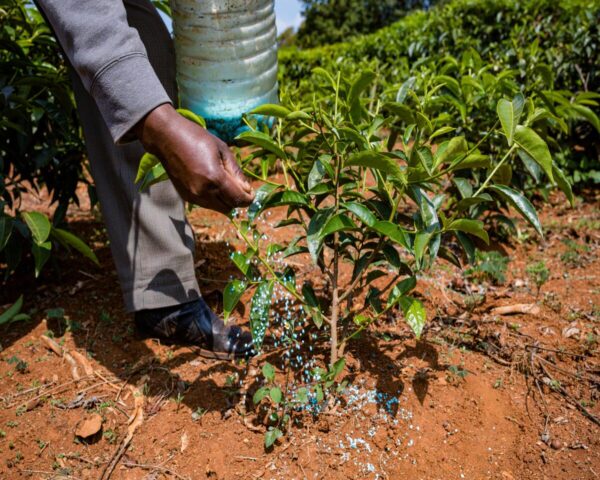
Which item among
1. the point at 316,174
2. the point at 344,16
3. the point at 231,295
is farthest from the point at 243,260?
the point at 344,16

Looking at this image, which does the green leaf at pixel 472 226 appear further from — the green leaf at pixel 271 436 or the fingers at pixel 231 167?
the green leaf at pixel 271 436

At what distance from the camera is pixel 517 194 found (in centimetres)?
153

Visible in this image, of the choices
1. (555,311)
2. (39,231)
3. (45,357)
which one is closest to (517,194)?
(555,311)

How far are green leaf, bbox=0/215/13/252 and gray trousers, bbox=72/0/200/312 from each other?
35cm

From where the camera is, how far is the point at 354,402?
1.76 metres

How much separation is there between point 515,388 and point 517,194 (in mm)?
777

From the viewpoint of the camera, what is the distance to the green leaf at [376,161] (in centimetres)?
134

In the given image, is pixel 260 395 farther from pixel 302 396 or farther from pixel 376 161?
pixel 376 161

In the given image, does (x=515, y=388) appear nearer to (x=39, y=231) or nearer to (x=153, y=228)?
(x=153, y=228)

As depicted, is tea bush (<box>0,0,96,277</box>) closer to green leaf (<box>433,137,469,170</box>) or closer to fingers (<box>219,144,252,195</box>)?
fingers (<box>219,144,252,195</box>)

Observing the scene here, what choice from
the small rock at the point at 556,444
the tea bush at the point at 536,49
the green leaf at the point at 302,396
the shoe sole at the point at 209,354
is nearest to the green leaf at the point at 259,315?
the green leaf at the point at 302,396

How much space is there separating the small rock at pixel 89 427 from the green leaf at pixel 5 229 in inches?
29.1

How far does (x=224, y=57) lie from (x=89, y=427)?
1437 mm

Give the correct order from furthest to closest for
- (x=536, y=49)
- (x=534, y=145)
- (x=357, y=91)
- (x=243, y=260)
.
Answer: (x=536, y=49) < (x=243, y=260) < (x=357, y=91) < (x=534, y=145)
